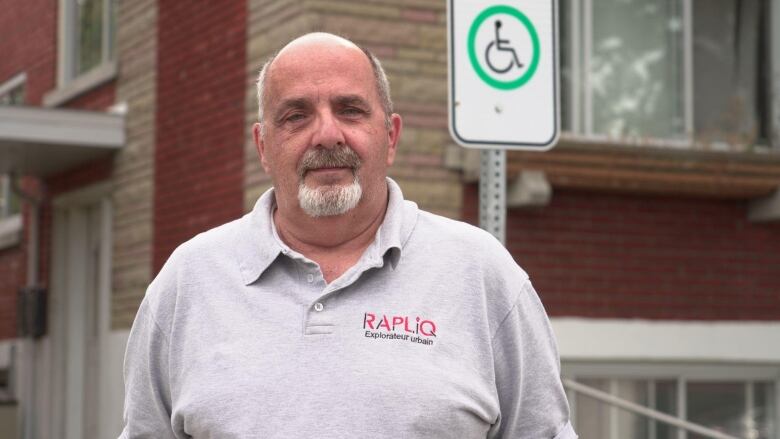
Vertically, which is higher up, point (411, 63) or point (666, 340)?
point (411, 63)

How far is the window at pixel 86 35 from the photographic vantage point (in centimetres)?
1138

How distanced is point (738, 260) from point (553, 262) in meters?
1.30

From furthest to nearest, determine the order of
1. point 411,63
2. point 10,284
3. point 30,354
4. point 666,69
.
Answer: point 10,284
point 30,354
point 666,69
point 411,63

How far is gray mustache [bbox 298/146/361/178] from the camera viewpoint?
9.79 feet

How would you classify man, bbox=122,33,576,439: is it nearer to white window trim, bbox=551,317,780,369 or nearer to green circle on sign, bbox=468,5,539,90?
green circle on sign, bbox=468,5,539,90

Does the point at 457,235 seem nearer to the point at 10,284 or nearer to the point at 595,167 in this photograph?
the point at 595,167

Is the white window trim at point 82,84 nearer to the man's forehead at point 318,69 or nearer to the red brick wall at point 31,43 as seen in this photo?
the red brick wall at point 31,43

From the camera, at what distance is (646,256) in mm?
8828

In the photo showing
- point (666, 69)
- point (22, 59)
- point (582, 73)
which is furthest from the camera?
point (22, 59)

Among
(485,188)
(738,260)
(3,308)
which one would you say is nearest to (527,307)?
(485,188)

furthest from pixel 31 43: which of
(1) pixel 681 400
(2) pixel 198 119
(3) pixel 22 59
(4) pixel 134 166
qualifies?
(1) pixel 681 400

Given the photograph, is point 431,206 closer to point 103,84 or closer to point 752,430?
point 752,430

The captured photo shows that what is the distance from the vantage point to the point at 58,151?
1068 centimetres

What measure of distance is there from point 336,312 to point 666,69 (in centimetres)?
648
